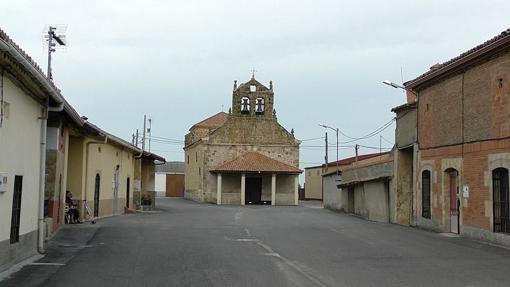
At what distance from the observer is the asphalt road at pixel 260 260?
9.83 meters

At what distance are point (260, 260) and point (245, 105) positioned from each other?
148ft

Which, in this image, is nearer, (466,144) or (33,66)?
(33,66)

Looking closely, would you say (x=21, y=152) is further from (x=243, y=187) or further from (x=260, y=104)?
(x=260, y=104)

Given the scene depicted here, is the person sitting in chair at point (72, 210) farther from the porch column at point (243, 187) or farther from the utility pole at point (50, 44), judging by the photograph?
the porch column at point (243, 187)

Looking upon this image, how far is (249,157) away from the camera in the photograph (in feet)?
177

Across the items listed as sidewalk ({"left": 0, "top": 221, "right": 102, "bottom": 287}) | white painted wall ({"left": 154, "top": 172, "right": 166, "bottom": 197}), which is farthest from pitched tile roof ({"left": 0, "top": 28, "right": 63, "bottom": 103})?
white painted wall ({"left": 154, "top": 172, "right": 166, "bottom": 197})

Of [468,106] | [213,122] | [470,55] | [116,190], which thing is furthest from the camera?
[213,122]

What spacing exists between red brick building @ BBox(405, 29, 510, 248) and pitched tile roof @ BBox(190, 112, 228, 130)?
44754mm

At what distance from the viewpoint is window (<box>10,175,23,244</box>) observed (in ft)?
37.2

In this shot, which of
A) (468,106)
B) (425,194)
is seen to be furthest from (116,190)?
(468,106)

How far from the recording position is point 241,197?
170 feet

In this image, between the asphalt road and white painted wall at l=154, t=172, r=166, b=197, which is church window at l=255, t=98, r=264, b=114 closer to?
white painted wall at l=154, t=172, r=166, b=197

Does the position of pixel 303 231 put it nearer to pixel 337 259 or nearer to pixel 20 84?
pixel 337 259

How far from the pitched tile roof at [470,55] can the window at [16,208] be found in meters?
12.4
